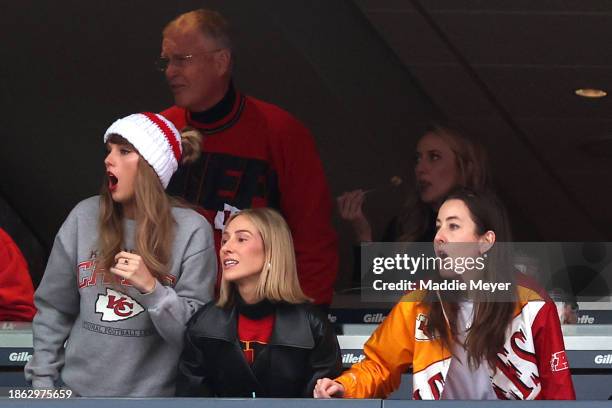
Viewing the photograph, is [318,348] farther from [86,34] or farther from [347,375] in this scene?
[86,34]

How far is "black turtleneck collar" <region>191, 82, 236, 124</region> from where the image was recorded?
5809 millimetres

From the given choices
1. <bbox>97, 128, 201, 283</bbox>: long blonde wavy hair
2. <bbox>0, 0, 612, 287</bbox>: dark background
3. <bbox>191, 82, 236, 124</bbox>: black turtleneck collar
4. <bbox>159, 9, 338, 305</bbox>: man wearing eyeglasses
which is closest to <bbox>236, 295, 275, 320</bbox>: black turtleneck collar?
<bbox>97, 128, 201, 283</bbox>: long blonde wavy hair

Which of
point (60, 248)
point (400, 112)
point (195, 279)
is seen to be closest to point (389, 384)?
point (195, 279)

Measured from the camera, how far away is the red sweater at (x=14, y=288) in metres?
5.80

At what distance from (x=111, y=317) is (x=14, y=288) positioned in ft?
3.48

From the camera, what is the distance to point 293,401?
4371 millimetres

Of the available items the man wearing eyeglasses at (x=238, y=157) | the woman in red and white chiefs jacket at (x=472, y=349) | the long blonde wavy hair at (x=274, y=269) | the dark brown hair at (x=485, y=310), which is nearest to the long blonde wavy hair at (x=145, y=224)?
the long blonde wavy hair at (x=274, y=269)

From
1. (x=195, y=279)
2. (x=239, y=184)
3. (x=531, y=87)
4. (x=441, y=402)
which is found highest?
(x=531, y=87)

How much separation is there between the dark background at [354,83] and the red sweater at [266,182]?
32 cm

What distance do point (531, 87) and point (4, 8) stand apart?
2061mm

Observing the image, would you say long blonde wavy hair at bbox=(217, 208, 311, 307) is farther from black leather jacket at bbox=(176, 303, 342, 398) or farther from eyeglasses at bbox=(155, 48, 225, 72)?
eyeglasses at bbox=(155, 48, 225, 72)

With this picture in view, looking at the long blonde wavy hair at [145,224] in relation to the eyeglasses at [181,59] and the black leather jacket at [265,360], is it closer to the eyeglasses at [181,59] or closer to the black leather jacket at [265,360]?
the black leather jacket at [265,360]

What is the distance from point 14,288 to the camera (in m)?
5.85

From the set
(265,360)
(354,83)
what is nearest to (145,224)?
(265,360)
